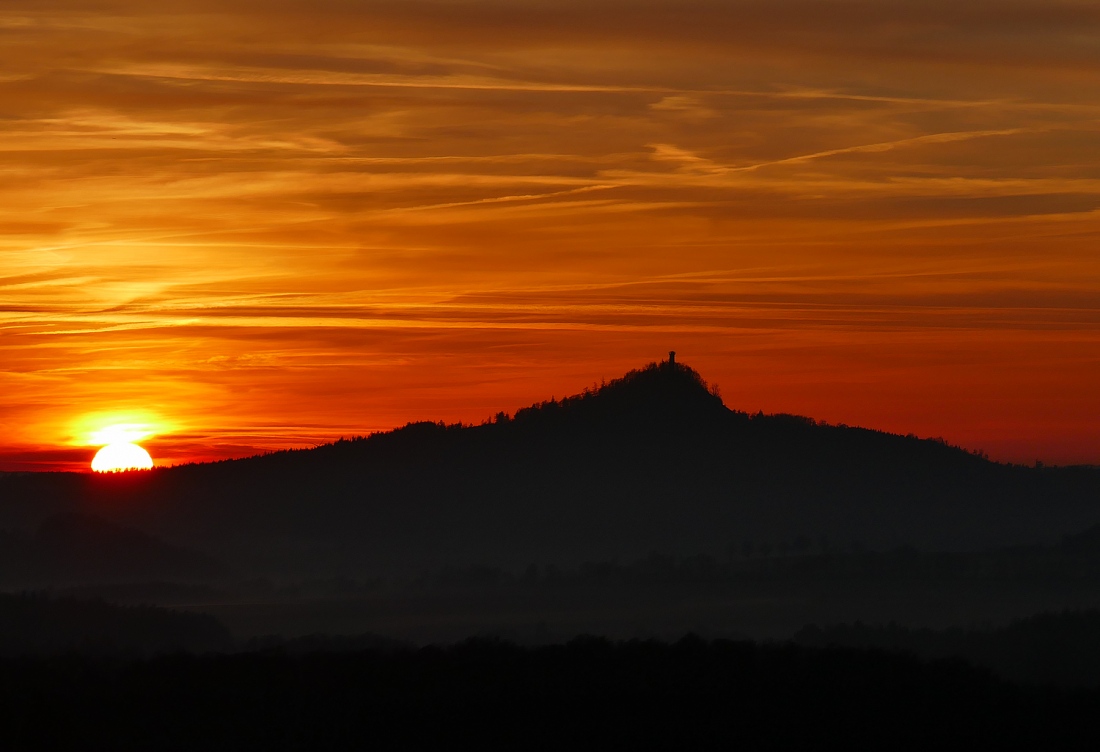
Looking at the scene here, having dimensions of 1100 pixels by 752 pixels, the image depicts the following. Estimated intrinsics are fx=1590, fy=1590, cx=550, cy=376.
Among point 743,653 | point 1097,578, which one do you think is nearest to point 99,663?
point 743,653

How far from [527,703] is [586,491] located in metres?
107

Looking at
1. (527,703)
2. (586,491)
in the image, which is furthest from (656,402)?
(527,703)

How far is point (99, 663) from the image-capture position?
30938 millimetres

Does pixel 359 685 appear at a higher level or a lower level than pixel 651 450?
lower

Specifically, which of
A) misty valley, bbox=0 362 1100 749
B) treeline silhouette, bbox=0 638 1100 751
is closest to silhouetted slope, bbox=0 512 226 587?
misty valley, bbox=0 362 1100 749

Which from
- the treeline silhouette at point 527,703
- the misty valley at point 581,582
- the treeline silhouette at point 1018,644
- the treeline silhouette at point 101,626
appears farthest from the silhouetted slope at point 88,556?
the treeline silhouette at point 527,703

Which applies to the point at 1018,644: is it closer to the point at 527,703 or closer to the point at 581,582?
the point at 527,703

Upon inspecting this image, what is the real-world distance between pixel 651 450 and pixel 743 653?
98066 mm

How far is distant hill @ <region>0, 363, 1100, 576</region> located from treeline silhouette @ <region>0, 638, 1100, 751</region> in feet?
289

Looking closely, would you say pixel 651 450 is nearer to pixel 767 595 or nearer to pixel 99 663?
pixel 767 595

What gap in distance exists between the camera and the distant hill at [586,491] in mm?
124375

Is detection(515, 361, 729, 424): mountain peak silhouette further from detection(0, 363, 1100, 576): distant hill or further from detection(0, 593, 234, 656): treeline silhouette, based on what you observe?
detection(0, 593, 234, 656): treeline silhouette

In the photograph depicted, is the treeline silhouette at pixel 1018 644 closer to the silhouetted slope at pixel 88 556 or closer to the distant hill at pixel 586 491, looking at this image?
the silhouetted slope at pixel 88 556

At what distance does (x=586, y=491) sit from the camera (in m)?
136
